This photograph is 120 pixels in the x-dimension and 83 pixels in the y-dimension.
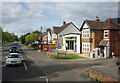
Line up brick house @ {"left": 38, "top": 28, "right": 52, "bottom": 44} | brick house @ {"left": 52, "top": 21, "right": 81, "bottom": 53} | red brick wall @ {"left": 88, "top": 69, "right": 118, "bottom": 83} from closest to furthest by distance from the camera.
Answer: red brick wall @ {"left": 88, "top": 69, "right": 118, "bottom": 83} → brick house @ {"left": 52, "top": 21, "right": 81, "bottom": 53} → brick house @ {"left": 38, "top": 28, "right": 52, "bottom": 44}

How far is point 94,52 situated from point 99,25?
19.6 ft

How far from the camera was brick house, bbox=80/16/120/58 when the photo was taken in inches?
975

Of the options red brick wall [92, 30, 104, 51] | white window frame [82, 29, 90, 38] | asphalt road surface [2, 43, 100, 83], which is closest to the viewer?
asphalt road surface [2, 43, 100, 83]

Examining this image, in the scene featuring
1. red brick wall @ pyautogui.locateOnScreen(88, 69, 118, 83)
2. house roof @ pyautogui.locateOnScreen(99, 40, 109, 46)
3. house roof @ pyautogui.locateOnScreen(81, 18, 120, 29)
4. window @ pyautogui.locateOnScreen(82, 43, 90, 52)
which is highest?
house roof @ pyautogui.locateOnScreen(81, 18, 120, 29)

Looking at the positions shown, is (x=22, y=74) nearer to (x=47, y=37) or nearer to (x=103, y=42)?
(x=103, y=42)

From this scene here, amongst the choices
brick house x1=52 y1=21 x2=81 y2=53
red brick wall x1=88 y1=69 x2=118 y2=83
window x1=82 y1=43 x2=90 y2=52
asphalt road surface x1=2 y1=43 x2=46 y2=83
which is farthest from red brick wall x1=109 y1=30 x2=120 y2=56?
asphalt road surface x1=2 y1=43 x2=46 y2=83

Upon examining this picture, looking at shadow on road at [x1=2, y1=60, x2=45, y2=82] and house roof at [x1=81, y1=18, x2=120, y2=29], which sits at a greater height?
house roof at [x1=81, y1=18, x2=120, y2=29]

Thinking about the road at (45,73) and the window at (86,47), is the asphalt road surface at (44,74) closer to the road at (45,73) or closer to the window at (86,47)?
the road at (45,73)

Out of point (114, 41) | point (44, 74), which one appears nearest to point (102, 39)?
point (114, 41)

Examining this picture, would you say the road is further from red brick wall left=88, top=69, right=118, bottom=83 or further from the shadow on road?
red brick wall left=88, top=69, right=118, bottom=83

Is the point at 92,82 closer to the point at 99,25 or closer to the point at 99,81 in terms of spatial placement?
the point at 99,81

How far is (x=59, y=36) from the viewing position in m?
43.6

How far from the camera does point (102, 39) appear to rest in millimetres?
26172

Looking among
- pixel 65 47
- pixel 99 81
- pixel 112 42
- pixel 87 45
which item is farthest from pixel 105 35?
pixel 99 81
